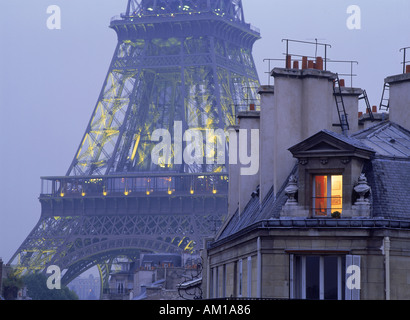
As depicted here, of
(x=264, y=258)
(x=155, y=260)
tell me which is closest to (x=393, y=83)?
(x=264, y=258)

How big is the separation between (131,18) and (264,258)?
125 metres

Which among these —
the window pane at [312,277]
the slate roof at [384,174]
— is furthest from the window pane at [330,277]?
the slate roof at [384,174]

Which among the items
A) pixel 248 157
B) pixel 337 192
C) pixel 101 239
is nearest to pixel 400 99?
pixel 248 157

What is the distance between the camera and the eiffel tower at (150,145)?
414 feet

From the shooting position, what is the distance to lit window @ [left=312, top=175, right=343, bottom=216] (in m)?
22.5

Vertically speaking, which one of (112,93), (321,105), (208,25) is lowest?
(321,105)

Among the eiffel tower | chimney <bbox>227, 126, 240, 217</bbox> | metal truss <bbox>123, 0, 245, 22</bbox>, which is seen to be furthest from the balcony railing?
chimney <bbox>227, 126, 240, 217</bbox>

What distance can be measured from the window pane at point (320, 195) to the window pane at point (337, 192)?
172 millimetres

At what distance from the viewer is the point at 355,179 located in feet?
74.7

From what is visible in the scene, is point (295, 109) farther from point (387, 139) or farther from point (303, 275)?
point (303, 275)

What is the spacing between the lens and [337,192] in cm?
2273

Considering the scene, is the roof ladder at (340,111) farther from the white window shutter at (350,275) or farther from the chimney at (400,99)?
the white window shutter at (350,275)

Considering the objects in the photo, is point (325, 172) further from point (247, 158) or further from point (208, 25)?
point (208, 25)
